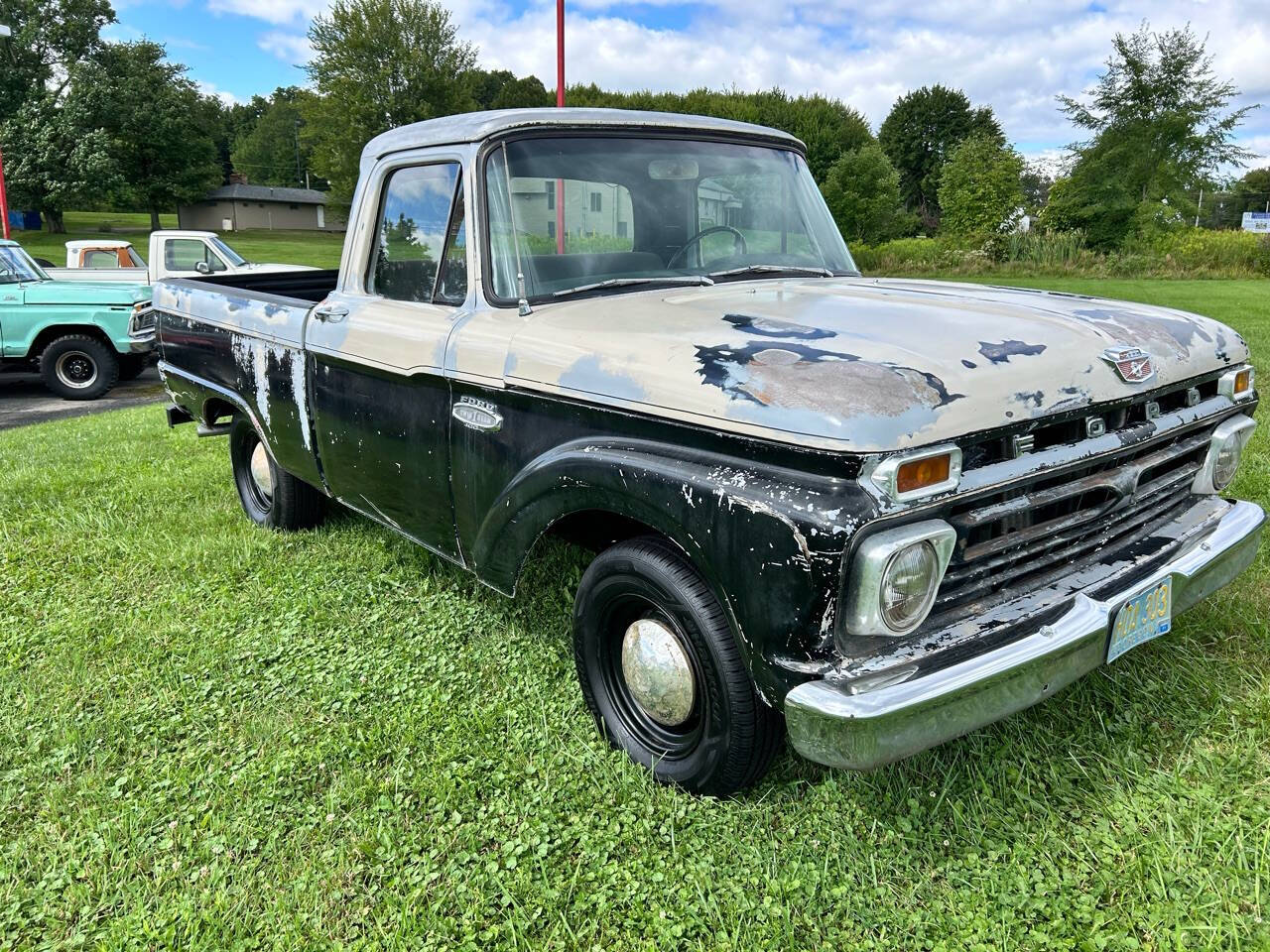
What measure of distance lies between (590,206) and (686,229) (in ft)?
1.30

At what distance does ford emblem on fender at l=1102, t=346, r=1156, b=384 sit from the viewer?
7.85ft

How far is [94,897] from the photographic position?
7.49 feet

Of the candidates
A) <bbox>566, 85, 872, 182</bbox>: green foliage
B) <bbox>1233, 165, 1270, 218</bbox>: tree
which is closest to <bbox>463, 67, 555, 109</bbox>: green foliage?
<bbox>566, 85, 872, 182</bbox>: green foliage

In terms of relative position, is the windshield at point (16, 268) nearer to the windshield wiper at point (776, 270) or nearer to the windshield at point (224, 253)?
the windshield at point (224, 253)

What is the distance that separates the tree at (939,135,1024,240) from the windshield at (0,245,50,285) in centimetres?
3217

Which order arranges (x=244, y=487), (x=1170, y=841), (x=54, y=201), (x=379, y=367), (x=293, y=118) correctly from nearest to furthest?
(x=1170, y=841) < (x=379, y=367) < (x=244, y=487) < (x=54, y=201) < (x=293, y=118)

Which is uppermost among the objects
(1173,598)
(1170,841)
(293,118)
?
(293,118)

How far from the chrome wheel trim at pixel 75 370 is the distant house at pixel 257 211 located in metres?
45.0

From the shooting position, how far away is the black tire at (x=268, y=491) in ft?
14.9

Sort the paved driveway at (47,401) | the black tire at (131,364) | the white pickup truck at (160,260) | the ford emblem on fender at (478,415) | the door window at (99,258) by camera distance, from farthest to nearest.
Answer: the door window at (99,258)
the white pickup truck at (160,260)
the black tire at (131,364)
the paved driveway at (47,401)
the ford emblem on fender at (478,415)

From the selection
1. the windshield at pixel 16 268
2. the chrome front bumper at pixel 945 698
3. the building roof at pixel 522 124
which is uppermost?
the building roof at pixel 522 124

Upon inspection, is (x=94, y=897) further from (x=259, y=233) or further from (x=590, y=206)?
(x=259, y=233)

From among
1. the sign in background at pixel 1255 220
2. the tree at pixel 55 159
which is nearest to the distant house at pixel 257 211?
the tree at pixel 55 159

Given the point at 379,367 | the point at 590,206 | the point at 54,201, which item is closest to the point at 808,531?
the point at 590,206
